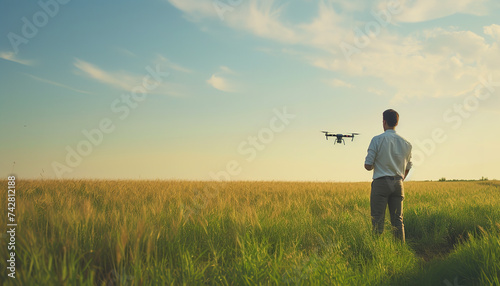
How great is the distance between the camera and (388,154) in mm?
5766

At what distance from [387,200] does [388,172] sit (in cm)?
53

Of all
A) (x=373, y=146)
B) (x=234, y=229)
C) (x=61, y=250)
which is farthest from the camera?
(x=373, y=146)

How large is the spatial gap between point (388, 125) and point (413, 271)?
273 cm

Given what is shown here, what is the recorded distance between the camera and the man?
573 centimetres

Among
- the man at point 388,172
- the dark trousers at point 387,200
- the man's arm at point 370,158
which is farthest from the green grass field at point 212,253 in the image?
the man's arm at point 370,158

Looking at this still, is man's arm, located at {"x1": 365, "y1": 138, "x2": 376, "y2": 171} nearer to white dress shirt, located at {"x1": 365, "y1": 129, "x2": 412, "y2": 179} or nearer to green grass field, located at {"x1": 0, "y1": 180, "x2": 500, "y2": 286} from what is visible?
white dress shirt, located at {"x1": 365, "y1": 129, "x2": 412, "y2": 179}

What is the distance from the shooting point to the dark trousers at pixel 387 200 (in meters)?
5.70

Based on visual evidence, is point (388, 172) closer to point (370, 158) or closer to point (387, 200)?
point (370, 158)

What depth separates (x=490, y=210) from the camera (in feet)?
27.0

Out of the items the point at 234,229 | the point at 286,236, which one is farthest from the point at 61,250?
the point at 286,236

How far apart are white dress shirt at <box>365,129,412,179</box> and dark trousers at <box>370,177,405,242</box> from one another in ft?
0.46

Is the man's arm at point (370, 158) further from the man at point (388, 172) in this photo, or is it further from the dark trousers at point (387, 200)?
the dark trousers at point (387, 200)

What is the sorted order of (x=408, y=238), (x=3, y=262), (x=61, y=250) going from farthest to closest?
(x=408, y=238) < (x=61, y=250) < (x=3, y=262)

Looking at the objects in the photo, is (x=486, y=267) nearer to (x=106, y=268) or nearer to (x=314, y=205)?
(x=106, y=268)
